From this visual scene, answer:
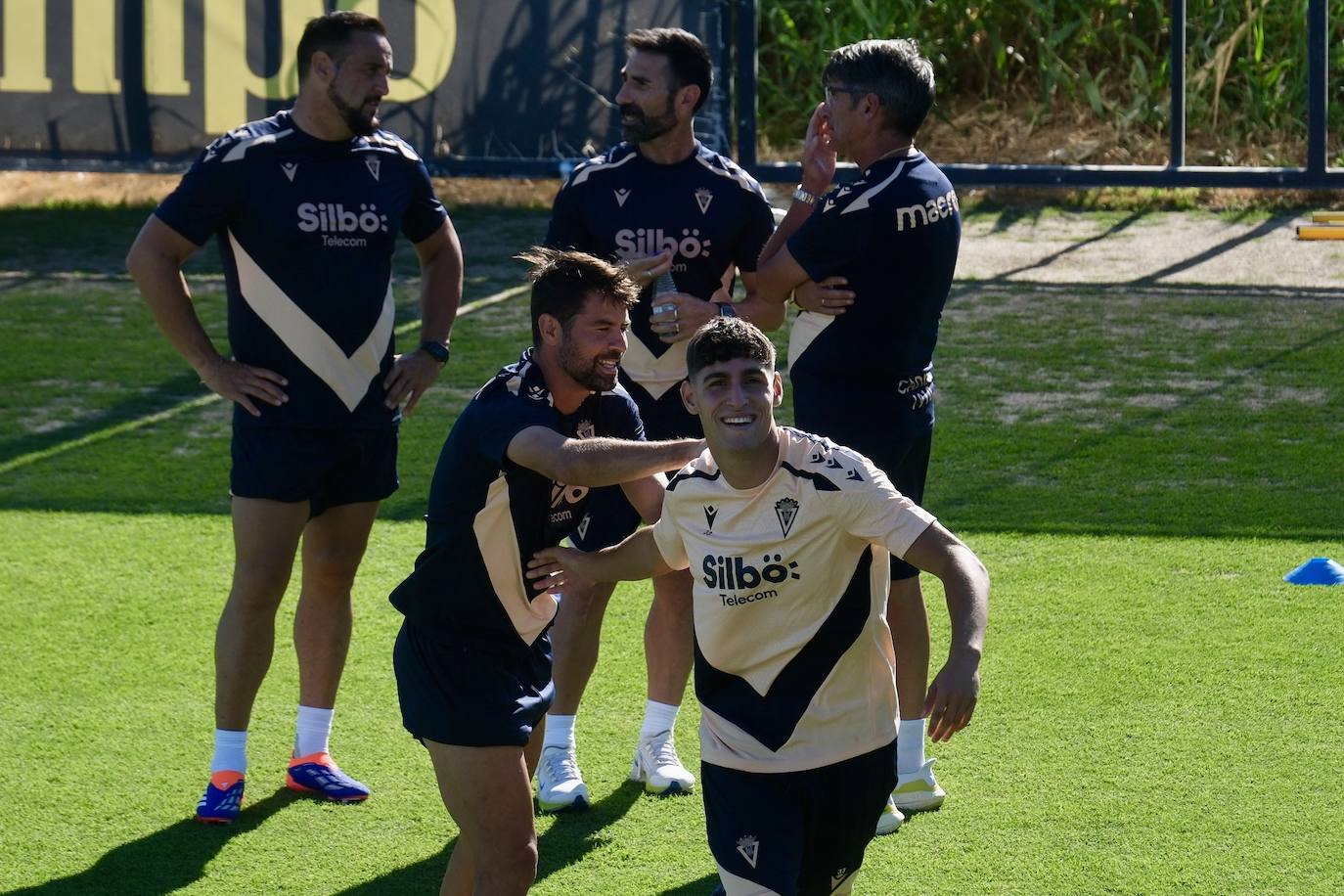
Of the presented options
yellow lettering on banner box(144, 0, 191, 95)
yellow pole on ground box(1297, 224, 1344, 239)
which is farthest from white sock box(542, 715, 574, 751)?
yellow lettering on banner box(144, 0, 191, 95)

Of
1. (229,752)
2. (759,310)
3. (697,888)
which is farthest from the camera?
(759,310)

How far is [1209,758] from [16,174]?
1251cm

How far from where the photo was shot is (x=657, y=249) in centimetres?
534

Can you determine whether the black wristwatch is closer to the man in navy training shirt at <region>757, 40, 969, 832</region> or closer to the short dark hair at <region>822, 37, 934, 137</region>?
the man in navy training shirt at <region>757, 40, 969, 832</region>

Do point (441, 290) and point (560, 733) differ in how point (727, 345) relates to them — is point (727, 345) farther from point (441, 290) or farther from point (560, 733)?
point (441, 290)

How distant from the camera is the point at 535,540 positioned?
3998 mm

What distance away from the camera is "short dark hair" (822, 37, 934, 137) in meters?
4.73

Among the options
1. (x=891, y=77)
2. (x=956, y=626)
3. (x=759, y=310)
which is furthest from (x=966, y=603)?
(x=759, y=310)

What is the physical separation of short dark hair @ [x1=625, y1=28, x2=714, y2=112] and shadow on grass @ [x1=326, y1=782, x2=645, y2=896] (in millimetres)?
2051

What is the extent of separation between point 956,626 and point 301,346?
241 cm

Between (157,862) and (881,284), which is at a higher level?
(881,284)

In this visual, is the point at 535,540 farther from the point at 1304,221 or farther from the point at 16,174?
the point at 16,174

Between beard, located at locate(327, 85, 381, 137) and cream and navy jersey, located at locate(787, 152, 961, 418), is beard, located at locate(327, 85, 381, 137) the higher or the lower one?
the higher one

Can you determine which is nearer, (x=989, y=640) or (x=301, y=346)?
(x=301, y=346)
